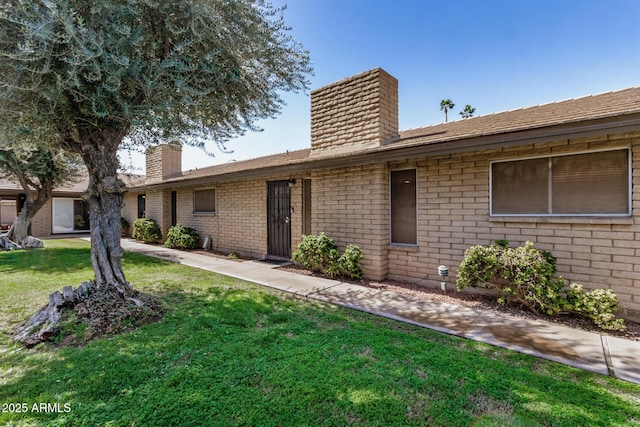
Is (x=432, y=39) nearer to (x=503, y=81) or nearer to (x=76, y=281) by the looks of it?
(x=503, y=81)

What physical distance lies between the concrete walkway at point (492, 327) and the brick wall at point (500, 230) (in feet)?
3.45

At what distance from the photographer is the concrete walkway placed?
3.34 meters

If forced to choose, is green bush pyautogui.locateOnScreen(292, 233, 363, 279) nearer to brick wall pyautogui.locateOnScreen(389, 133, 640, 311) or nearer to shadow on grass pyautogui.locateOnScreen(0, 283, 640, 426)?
brick wall pyautogui.locateOnScreen(389, 133, 640, 311)

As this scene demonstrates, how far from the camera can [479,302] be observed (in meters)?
5.38

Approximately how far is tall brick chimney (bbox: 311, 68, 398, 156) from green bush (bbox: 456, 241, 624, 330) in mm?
3566

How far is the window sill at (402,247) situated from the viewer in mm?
6550

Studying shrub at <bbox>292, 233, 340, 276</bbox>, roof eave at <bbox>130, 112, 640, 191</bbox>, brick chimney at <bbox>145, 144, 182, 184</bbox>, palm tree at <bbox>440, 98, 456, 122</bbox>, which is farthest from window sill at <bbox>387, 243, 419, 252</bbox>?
palm tree at <bbox>440, 98, 456, 122</bbox>

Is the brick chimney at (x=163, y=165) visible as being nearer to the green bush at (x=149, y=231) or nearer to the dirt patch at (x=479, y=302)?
the green bush at (x=149, y=231)

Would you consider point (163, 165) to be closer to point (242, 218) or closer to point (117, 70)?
point (242, 218)

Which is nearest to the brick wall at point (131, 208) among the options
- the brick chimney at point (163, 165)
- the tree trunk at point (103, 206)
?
the brick chimney at point (163, 165)

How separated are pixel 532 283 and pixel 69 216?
84.1 ft

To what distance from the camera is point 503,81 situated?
1081 cm

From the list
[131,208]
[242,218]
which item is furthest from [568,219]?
[131,208]

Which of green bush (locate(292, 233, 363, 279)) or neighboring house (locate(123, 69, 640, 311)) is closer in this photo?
neighboring house (locate(123, 69, 640, 311))
